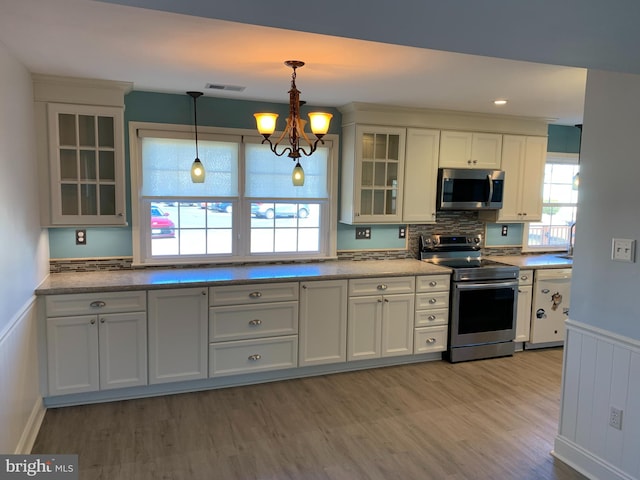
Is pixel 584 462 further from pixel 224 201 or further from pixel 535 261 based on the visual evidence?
pixel 224 201

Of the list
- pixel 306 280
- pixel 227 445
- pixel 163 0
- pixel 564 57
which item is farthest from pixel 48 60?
pixel 564 57

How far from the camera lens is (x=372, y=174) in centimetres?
426

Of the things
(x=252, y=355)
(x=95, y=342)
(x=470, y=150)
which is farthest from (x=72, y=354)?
(x=470, y=150)

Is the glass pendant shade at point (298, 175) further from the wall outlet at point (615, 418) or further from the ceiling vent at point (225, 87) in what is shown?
the wall outlet at point (615, 418)

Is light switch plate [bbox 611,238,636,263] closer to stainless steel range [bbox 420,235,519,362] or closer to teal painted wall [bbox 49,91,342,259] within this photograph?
stainless steel range [bbox 420,235,519,362]

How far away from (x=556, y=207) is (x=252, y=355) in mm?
3852

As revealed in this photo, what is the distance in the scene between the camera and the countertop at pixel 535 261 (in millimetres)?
4508

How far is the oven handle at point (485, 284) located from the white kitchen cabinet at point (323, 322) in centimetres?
108

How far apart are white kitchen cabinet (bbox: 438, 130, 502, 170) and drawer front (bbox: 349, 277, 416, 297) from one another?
47.0 inches

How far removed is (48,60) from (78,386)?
6.95ft

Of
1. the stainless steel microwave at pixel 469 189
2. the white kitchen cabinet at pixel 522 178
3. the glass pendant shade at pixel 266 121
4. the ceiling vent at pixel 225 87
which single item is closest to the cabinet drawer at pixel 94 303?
the glass pendant shade at pixel 266 121

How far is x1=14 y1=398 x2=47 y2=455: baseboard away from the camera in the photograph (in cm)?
259

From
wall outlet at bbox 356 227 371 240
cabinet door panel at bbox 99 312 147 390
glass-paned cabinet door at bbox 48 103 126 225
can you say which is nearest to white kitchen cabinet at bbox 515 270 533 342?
wall outlet at bbox 356 227 371 240

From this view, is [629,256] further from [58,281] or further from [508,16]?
[58,281]
